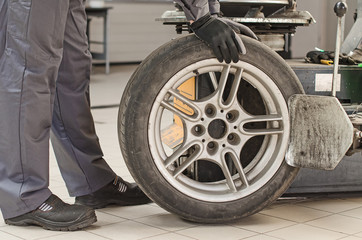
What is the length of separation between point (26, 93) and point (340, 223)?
47.7 inches

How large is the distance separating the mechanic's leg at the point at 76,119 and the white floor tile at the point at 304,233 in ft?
2.57

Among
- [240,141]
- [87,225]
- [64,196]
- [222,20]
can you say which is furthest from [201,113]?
[64,196]

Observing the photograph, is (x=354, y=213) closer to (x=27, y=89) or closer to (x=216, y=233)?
(x=216, y=233)

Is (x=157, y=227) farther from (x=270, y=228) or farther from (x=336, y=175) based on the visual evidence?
(x=336, y=175)

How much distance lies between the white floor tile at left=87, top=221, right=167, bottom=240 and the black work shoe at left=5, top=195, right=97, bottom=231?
5cm

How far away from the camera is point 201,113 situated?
91.1 inches

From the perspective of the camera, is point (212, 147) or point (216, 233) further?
point (212, 147)

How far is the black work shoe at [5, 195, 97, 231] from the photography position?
229 cm

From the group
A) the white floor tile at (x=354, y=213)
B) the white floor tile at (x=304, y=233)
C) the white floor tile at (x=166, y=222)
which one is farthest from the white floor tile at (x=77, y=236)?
the white floor tile at (x=354, y=213)

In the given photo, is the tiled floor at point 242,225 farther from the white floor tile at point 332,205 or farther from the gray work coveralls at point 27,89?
the gray work coveralls at point 27,89

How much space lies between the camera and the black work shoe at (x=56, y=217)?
229cm

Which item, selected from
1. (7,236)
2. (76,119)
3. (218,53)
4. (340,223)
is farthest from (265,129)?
(7,236)

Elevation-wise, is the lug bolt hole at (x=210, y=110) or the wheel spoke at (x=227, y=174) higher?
the lug bolt hole at (x=210, y=110)

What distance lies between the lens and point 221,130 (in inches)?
93.5
